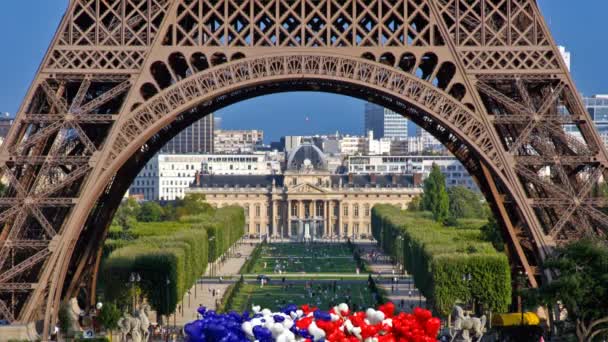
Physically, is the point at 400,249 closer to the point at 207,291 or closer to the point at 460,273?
the point at 207,291

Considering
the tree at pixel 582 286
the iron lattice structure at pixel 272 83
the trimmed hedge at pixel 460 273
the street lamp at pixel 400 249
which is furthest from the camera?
the street lamp at pixel 400 249

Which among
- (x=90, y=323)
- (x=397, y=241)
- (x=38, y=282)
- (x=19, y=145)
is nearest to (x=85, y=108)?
(x=19, y=145)

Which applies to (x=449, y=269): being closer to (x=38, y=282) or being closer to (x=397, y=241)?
(x=38, y=282)

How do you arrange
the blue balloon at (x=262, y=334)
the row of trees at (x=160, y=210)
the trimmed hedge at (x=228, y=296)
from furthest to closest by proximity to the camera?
the row of trees at (x=160, y=210) → the trimmed hedge at (x=228, y=296) → the blue balloon at (x=262, y=334)

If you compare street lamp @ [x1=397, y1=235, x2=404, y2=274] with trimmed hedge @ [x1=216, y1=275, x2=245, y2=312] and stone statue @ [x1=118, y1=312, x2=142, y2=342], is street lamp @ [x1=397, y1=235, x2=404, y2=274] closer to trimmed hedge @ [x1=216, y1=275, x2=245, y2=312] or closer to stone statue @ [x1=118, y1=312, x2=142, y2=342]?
trimmed hedge @ [x1=216, y1=275, x2=245, y2=312]

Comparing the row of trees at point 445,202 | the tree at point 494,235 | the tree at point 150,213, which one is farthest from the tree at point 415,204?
the tree at point 494,235

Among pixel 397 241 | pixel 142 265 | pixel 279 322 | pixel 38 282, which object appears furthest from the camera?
pixel 397 241

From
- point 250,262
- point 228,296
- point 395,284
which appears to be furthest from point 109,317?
point 250,262

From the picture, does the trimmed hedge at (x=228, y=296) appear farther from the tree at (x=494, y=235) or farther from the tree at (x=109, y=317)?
the tree at (x=109, y=317)
